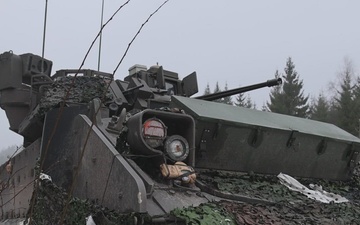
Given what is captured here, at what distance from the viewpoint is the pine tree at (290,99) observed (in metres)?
42.2

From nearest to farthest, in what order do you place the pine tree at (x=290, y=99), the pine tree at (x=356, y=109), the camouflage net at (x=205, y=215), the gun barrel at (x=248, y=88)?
the camouflage net at (x=205, y=215), the gun barrel at (x=248, y=88), the pine tree at (x=356, y=109), the pine tree at (x=290, y=99)

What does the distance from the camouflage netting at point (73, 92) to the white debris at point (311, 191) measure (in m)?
1.77

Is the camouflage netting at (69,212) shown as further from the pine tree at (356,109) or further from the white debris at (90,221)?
the pine tree at (356,109)

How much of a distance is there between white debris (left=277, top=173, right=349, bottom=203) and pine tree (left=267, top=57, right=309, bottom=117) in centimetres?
3770

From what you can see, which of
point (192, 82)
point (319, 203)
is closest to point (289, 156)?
point (319, 203)

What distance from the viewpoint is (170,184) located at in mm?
3172

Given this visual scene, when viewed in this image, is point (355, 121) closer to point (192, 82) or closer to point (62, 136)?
point (192, 82)

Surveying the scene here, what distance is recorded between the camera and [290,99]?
141 ft

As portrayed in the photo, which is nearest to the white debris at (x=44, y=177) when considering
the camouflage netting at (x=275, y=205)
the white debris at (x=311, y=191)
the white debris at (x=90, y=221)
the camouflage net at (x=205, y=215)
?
the white debris at (x=90, y=221)

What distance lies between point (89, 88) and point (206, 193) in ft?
6.49

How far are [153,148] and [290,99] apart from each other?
4096cm

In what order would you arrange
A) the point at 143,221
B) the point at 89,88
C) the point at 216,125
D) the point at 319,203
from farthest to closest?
the point at 89,88, the point at 216,125, the point at 319,203, the point at 143,221

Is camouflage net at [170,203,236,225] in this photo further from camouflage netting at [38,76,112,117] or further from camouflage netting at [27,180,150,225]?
camouflage netting at [38,76,112,117]

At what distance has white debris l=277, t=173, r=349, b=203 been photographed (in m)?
3.75
